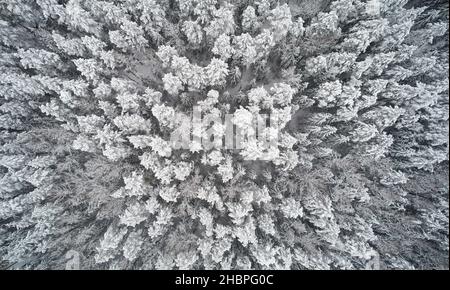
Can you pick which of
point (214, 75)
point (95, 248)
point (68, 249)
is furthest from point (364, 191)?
point (68, 249)

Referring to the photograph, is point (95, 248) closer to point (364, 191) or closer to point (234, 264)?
point (234, 264)
